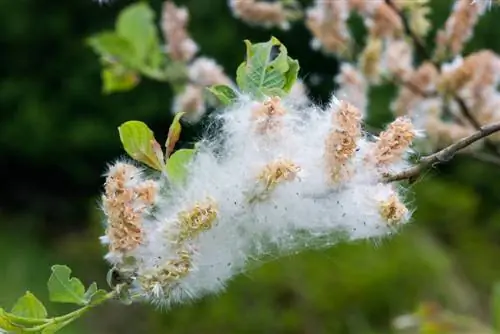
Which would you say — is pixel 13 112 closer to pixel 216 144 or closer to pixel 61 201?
pixel 61 201

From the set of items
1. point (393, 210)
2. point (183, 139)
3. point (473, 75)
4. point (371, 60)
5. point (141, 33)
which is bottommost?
point (393, 210)

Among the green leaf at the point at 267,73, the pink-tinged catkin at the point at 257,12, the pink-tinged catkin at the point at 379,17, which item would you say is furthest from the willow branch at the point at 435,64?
the green leaf at the point at 267,73

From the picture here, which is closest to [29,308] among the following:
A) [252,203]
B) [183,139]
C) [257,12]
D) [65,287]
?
[65,287]

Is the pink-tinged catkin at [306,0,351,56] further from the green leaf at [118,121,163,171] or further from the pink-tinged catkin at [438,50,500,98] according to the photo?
the green leaf at [118,121,163,171]

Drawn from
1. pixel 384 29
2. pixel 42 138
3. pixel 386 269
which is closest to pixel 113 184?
pixel 384 29

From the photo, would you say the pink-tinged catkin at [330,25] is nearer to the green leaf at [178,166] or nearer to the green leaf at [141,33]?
the green leaf at [141,33]

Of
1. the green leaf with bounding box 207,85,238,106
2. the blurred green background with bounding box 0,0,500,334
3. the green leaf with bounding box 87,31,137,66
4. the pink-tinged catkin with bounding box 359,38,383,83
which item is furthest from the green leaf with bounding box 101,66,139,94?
the blurred green background with bounding box 0,0,500,334

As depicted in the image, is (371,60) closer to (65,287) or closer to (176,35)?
(176,35)
